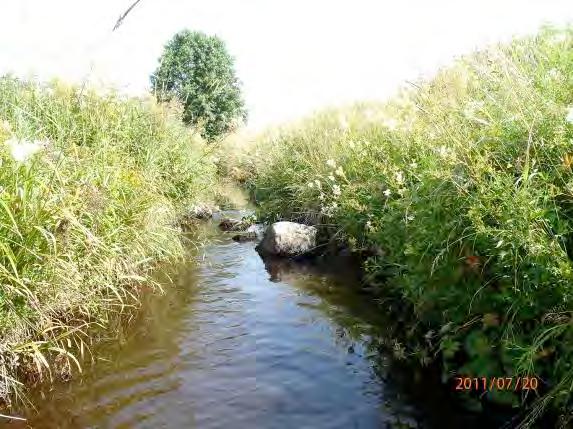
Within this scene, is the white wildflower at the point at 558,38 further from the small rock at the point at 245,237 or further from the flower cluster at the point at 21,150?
the small rock at the point at 245,237

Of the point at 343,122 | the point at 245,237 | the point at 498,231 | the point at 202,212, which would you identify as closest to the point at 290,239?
the point at 245,237

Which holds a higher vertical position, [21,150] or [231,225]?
[21,150]

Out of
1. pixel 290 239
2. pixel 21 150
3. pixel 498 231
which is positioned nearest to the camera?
pixel 498 231

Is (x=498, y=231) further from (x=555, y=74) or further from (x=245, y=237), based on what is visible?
(x=245, y=237)

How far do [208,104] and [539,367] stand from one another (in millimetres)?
6606

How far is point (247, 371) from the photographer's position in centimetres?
394

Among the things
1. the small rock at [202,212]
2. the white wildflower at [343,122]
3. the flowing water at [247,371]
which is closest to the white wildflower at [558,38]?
the flowing water at [247,371]

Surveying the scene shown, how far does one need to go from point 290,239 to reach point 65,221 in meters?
4.15

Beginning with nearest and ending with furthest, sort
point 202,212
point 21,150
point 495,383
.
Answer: point 495,383
point 21,150
point 202,212

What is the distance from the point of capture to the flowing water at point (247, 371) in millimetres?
3277

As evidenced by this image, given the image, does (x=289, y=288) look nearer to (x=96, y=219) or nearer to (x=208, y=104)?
(x=96, y=219)

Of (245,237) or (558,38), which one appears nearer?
(558,38)

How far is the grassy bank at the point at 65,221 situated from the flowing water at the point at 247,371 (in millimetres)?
295

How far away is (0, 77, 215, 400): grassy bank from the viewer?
3252 mm
